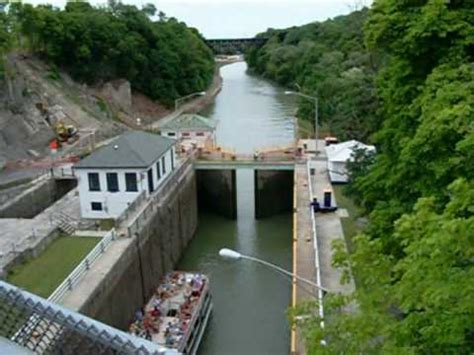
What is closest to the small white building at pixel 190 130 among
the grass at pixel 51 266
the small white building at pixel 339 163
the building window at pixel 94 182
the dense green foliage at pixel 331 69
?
the dense green foliage at pixel 331 69

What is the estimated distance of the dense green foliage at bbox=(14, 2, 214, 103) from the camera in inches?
2507

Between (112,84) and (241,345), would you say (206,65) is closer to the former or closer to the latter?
(112,84)

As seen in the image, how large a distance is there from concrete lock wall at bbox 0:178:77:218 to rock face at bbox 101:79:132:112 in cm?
3065

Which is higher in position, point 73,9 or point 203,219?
point 73,9

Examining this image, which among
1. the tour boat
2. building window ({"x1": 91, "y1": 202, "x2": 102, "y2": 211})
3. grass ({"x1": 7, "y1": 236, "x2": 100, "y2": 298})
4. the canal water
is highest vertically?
building window ({"x1": 91, "y1": 202, "x2": 102, "y2": 211})

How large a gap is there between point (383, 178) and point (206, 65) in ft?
264

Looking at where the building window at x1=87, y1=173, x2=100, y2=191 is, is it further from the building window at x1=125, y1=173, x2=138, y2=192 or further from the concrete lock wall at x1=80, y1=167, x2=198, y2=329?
the concrete lock wall at x1=80, y1=167, x2=198, y2=329

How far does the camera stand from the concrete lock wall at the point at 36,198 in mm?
32750

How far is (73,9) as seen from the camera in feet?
240

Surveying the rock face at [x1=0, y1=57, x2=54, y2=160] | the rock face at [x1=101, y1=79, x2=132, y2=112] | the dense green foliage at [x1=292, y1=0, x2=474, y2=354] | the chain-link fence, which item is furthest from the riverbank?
the chain-link fence

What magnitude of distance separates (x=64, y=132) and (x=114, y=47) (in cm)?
2335

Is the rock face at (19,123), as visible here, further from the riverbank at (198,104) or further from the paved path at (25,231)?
the riverbank at (198,104)

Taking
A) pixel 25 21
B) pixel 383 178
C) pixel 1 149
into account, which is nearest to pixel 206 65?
pixel 25 21

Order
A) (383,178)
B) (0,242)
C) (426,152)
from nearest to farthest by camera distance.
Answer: (426,152), (383,178), (0,242)
